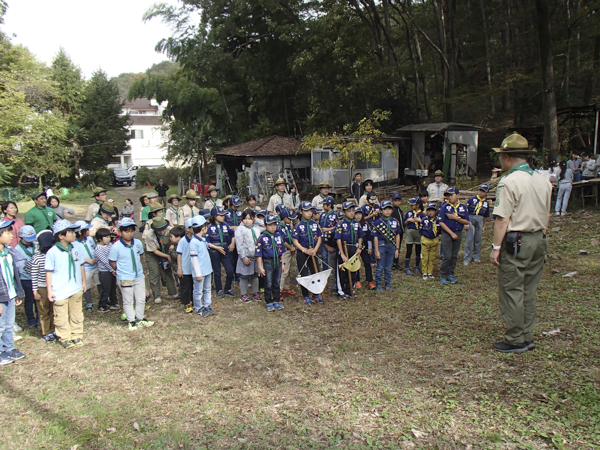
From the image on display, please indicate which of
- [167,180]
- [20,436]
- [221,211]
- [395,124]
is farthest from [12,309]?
[167,180]

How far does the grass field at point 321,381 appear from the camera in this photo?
155 inches

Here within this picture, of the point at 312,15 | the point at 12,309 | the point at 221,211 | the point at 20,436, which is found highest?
the point at 312,15

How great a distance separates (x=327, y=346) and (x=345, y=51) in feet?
72.3

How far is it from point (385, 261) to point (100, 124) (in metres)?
36.1

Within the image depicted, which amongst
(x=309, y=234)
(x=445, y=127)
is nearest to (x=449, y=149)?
(x=445, y=127)

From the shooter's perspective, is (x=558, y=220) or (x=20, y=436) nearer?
(x=20, y=436)

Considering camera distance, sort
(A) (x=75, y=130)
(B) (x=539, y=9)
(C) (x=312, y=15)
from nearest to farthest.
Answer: (B) (x=539, y=9)
(C) (x=312, y=15)
(A) (x=75, y=130)

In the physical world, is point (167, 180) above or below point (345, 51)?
below

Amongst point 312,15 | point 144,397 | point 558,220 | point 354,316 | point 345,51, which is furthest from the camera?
point 312,15

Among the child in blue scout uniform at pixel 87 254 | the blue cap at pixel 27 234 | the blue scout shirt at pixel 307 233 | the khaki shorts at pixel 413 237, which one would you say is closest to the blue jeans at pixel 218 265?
the blue scout shirt at pixel 307 233

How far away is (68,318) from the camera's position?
626cm

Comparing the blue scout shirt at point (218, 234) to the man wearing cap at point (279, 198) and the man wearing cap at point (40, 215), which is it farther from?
the man wearing cap at point (40, 215)

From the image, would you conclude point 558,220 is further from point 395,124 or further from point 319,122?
point 319,122

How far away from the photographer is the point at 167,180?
36844 mm
